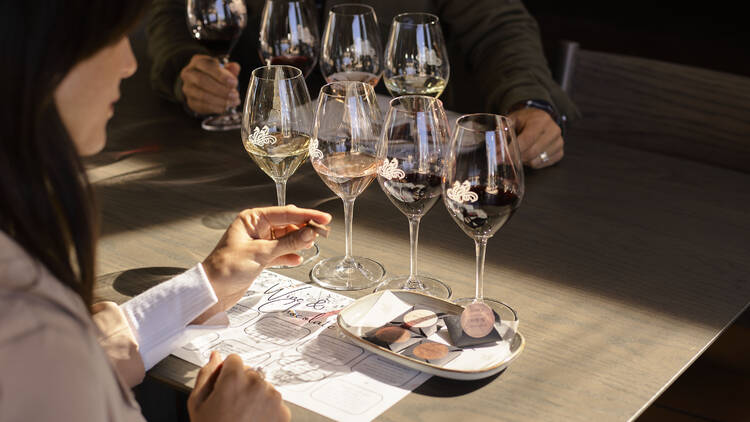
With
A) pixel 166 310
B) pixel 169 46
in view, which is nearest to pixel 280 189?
pixel 166 310

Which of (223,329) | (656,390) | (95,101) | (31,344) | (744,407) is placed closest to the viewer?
(31,344)

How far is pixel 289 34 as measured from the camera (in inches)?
57.3

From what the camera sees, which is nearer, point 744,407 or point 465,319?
point 465,319

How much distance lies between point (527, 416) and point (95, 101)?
48cm

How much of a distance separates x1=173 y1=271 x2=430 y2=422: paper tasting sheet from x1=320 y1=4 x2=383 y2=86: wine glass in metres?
0.53

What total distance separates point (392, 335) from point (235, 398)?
18 centimetres

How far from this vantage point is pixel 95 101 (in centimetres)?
66

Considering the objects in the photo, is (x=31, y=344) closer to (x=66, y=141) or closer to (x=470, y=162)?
(x=66, y=141)

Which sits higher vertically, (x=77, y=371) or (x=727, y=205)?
(x=77, y=371)

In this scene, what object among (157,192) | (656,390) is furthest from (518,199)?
(157,192)

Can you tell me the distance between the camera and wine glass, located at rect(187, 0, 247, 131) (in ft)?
5.08

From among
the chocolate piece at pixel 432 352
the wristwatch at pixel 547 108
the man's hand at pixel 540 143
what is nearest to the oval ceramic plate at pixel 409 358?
→ the chocolate piece at pixel 432 352

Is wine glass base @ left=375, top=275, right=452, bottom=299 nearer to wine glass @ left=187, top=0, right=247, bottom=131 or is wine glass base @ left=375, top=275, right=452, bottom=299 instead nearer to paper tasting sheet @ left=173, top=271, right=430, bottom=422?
paper tasting sheet @ left=173, top=271, right=430, bottom=422

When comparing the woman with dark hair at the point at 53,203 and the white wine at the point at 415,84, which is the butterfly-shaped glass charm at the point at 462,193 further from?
the white wine at the point at 415,84
